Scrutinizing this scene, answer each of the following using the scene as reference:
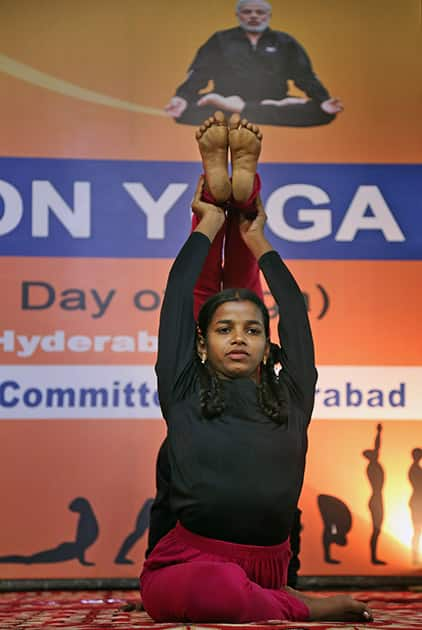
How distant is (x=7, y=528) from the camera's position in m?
3.26

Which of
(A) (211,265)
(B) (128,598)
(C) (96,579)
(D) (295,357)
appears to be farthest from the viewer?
(C) (96,579)

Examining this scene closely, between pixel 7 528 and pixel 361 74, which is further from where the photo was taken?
pixel 361 74

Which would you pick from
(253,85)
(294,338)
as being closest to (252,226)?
(294,338)

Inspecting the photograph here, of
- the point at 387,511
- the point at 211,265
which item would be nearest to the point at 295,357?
the point at 211,265

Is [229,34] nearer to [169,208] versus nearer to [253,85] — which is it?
[253,85]

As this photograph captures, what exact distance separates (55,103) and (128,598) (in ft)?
5.99

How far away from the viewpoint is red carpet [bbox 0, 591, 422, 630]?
1.65 metres

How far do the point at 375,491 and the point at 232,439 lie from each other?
1569 millimetres

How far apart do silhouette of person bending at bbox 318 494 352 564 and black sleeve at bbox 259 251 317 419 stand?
1.30 m

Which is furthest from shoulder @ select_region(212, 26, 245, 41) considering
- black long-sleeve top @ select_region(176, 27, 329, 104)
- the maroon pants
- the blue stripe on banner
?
the maroon pants

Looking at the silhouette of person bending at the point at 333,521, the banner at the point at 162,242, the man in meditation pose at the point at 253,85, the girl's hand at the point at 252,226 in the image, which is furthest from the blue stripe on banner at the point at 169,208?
the girl's hand at the point at 252,226

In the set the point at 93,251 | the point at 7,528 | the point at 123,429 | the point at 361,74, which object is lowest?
the point at 7,528

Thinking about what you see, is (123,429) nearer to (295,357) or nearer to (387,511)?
(387,511)

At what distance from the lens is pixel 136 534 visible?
327cm
